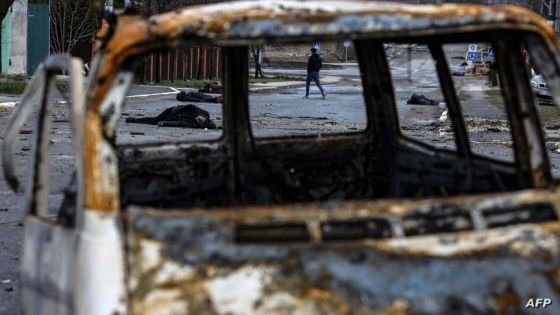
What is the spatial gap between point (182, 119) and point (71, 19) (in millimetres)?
17891

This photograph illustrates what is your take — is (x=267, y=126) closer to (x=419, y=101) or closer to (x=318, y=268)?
(x=419, y=101)

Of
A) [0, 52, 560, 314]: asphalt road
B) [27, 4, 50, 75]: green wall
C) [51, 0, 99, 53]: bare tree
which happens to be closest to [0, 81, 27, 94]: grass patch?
[0, 52, 560, 314]: asphalt road

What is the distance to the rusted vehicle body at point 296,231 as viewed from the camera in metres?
3.32

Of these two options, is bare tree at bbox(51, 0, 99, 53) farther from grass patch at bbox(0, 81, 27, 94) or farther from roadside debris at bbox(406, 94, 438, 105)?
roadside debris at bbox(406, 94, 438, 105)

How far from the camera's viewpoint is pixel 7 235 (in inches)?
331

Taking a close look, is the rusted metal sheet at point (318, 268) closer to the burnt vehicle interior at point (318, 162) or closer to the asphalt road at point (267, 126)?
the burnt vehicle interior at point (318, 162)

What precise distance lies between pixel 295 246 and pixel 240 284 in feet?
0.74

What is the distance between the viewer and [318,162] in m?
5.88

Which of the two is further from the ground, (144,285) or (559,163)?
(144,285)

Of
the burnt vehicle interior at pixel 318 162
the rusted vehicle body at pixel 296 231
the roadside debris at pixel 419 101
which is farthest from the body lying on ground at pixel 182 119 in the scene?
the rusted vehicle body at pixel 296 231

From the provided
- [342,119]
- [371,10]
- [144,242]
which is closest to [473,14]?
[371,10]

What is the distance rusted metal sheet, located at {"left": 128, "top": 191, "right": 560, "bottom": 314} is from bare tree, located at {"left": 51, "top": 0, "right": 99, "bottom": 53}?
33.7m

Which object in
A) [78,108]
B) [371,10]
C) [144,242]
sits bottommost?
[144,242]

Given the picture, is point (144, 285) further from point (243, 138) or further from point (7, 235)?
point (7, 235)
